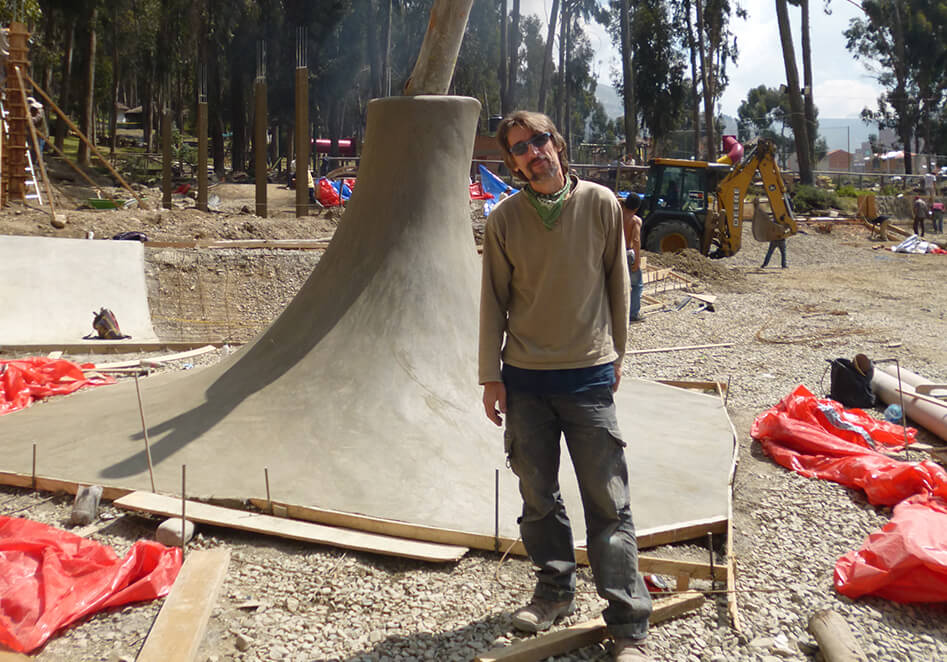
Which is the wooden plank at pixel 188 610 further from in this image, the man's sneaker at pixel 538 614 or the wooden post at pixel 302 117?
the wooden post at pixel 302 117

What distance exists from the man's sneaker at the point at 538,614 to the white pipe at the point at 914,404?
12.2 feet

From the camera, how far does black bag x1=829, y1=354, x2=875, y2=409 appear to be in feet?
21.7

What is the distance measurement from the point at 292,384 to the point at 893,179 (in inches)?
1569

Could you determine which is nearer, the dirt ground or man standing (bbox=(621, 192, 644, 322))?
the dirt ground

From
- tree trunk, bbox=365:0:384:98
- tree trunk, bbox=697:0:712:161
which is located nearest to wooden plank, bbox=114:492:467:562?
tree trunk, bbox=697:0:712:161

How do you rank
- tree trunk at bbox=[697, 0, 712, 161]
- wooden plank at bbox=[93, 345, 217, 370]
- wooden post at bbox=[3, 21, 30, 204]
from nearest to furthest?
1. wooden plank at bbox=[93, 345, 217, 370]
2. wooden post at bbox=[3, 21, 30, 204]
3. tree trunk at bbox=[697, 0, 712, 161]

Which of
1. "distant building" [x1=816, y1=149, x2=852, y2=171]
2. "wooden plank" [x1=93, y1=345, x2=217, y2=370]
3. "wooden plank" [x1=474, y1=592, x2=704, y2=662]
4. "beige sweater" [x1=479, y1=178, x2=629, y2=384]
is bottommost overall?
"wooden plank" [x1=474, y1=592, x2=704, y2=662]

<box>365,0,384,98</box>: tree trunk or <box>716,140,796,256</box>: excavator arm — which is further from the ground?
<box>365,0,384,98</box>: tree trunk

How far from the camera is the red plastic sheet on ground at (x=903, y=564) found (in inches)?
128

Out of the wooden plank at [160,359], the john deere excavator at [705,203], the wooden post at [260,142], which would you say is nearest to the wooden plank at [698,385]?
the wooden plank at [160,359]

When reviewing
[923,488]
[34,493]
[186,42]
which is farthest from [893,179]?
[34,493]

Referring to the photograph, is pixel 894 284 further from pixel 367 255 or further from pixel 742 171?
pixel 367 255

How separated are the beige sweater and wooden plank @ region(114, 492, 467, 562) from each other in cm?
114

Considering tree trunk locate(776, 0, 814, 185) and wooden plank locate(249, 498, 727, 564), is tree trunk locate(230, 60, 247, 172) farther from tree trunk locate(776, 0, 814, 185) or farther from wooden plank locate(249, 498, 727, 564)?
wooden plank locate(249, 498, 727, 564)
